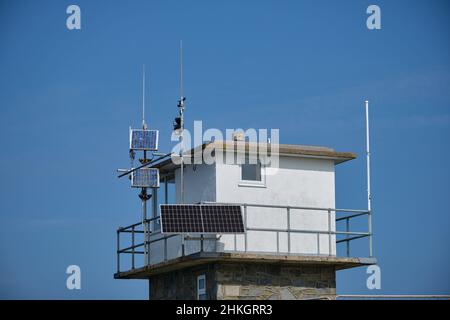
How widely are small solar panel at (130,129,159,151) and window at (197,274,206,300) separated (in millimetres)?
4141

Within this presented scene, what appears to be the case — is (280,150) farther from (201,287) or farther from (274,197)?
(201,287)

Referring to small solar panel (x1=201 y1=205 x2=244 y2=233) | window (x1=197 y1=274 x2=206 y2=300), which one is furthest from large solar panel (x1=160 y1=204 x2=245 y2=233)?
window (x1=197 y1=274 x2=206 y2=300)

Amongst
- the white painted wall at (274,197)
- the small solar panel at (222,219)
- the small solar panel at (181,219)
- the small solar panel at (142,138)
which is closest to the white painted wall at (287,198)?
the white painted wall at (274,197)

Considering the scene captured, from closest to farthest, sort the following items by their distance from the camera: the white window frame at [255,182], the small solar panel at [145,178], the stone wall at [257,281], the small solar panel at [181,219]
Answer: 1. the small solar panel at [181,219]
2. the stone wall at [257,281]
3. the white window frame at [255,182]
4. the small solar panel at [145,178]

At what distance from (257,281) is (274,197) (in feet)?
8.57

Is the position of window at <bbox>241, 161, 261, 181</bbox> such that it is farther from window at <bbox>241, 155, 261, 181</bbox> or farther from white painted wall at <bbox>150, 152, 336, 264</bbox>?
white painted wall at <bbox>150, 152, 336, 264</bbox>

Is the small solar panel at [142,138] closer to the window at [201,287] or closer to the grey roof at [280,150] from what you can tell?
the grey roof at [280,150]

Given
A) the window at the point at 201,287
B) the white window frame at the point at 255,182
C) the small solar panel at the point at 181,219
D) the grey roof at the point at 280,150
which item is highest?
the grey roof at the point at 280,150

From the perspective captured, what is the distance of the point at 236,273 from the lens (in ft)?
112

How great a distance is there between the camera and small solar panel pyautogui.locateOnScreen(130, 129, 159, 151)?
36219mm

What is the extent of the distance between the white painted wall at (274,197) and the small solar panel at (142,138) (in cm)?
132

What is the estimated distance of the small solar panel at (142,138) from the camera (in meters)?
36.2
